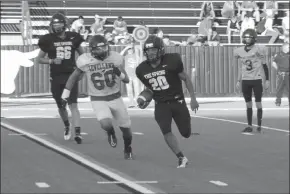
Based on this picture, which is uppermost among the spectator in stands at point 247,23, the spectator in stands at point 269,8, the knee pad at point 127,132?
the spectator in stands at point 269,8

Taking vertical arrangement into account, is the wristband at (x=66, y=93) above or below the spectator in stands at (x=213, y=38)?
below

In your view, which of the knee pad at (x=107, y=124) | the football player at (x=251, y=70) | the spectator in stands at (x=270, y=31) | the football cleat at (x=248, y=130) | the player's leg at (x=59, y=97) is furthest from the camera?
the football cleat at (x=248, y=130)

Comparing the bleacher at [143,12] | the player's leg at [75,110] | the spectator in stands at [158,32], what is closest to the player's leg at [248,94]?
the bleacher at [143,12]

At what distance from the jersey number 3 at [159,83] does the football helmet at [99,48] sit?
0.54 metres

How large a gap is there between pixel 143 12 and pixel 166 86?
2135mm

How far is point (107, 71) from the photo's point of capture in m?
11.4

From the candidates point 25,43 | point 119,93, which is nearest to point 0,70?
point 25,43

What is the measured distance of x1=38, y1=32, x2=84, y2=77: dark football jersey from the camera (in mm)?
11688

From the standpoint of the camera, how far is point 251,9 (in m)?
13.3

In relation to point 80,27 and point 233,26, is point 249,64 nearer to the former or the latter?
point 233,26

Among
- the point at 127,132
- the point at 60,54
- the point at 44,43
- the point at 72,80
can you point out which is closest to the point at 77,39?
the point at 44,43

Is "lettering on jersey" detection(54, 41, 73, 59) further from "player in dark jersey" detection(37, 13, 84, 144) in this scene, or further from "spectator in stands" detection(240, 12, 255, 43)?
"spectator in stands" detection(240, 12, 255, 43)

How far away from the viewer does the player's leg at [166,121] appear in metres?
11.1

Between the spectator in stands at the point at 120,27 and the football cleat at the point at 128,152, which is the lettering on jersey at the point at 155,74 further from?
the spectator in stands at the point at 120,27
